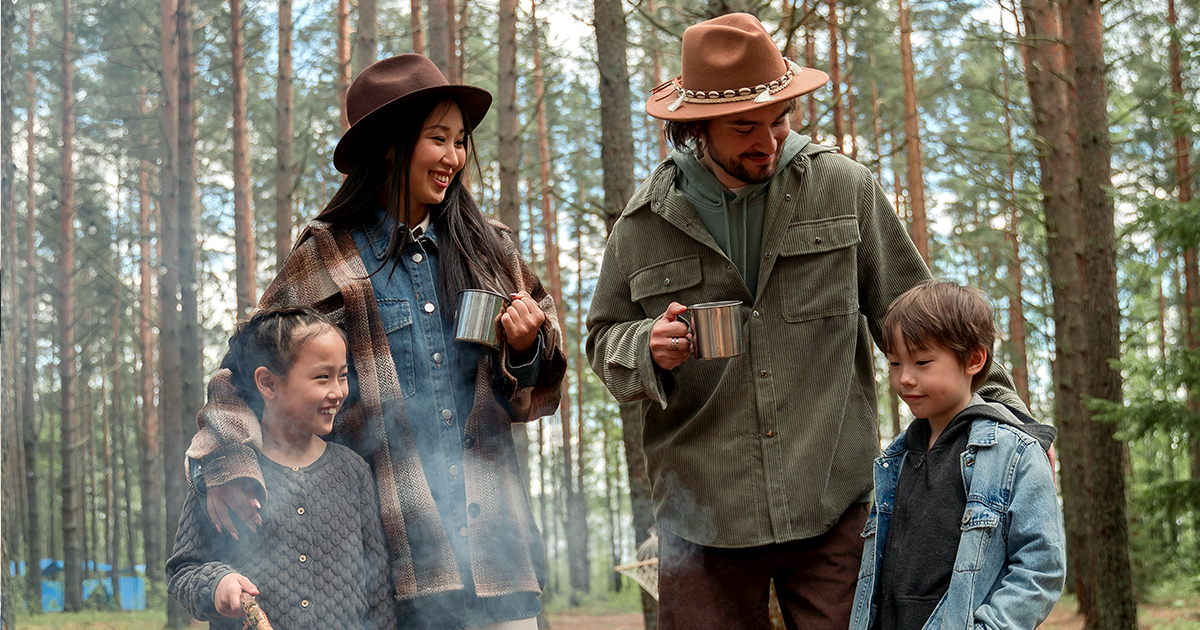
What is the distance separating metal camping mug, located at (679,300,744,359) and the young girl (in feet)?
2.56

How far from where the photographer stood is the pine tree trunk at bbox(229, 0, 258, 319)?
991 cm

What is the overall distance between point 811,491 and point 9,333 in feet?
17.1

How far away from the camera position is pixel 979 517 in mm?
1876

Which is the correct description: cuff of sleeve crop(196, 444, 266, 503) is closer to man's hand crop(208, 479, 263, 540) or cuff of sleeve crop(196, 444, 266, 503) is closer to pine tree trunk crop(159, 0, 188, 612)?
man's hand crop(208, 479, 263, 540)

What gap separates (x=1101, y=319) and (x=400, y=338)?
6.61 meters

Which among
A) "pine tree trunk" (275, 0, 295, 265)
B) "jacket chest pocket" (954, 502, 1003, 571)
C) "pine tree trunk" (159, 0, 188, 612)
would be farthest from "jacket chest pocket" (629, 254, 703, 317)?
"pine tree trunk" (159, 0, 188, 612)

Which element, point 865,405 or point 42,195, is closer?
point 865,405

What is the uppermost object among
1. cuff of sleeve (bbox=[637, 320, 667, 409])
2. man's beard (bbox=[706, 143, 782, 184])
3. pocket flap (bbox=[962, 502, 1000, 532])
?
man's beard (bbox=[706, 143, 782, 184])

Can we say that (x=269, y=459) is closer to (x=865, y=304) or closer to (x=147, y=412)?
(x=865, y=304)

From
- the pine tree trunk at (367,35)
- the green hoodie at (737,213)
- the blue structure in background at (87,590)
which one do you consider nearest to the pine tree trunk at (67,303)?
the blue structure in background at (87,590)

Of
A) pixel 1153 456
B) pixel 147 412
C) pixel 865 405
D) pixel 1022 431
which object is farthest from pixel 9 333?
pixel 1153 456

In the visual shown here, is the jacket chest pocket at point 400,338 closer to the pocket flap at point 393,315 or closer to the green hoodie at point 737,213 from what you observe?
the pocket flap at point 393,315

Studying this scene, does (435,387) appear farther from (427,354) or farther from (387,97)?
(387,97)

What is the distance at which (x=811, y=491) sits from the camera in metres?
2.21
